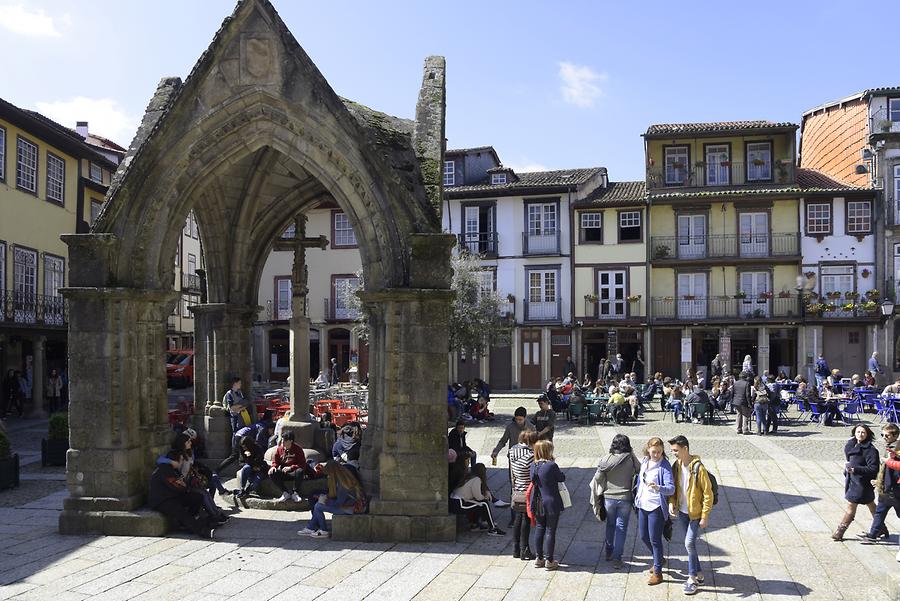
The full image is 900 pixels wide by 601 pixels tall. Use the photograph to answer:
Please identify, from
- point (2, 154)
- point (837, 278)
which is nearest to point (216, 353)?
point (2, 154)

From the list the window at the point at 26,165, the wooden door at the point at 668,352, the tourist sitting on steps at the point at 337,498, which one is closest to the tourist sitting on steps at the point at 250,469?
the tourist sitting on steps at the point at 337,498

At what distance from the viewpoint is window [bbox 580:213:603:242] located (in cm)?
3709

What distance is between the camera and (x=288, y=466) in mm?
11109

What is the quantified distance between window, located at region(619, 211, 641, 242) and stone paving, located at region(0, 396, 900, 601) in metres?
25.5

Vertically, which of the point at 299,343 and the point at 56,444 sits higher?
the point at 299,343

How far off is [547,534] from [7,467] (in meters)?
10.0

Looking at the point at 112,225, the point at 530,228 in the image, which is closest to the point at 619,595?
the point at 112,225

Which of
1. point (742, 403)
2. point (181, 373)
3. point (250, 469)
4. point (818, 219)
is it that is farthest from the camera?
point (818, 219)

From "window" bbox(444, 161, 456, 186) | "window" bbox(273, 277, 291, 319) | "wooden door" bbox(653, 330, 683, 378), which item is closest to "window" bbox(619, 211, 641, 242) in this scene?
"wooden door" bbox(653, 330, 683, 378)

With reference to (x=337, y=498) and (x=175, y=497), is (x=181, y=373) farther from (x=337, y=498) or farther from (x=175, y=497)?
(x=337, y=498)

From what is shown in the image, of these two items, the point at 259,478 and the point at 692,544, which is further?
the point at 259,478

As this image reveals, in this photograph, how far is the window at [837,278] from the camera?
3491 centimetres

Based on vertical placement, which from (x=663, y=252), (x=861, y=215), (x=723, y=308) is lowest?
(x=723, y=308)

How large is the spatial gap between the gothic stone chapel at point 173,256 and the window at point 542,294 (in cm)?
2707
